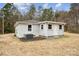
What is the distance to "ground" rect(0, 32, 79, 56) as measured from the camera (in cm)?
342

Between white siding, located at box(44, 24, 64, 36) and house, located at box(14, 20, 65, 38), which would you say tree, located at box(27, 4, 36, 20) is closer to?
house, located at box(14, 20, 65, 38)

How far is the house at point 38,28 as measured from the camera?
342cm

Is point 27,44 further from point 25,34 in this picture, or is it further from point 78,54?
point 78,54

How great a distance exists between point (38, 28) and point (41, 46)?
233 mm

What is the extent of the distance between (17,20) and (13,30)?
14 cm

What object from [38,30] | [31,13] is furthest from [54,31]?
[31,13]

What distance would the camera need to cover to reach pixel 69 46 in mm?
3422

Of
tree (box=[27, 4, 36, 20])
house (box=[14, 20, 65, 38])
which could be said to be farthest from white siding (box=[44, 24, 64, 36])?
tree (box=[27, 4, 36, 20])

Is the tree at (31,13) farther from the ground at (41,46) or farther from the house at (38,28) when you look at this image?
the ground at (41,46)

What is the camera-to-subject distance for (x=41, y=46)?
3.43 metres

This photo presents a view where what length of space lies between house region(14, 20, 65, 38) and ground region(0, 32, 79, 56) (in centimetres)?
8

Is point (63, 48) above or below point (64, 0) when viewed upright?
below

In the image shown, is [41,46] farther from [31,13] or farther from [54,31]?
[31,13]

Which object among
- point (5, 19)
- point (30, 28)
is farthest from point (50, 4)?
point (5, 19)
